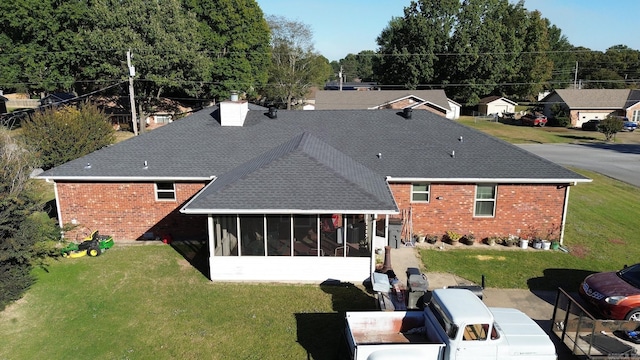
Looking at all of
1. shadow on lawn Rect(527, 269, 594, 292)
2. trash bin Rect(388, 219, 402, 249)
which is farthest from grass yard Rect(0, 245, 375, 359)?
shadow on lawn Rect(527, 269, 594, 292)

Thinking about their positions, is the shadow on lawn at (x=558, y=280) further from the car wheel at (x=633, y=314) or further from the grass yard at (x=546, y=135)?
the grass yard at (x=546, y=135)

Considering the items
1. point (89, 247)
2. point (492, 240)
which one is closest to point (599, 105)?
point (492, 240)

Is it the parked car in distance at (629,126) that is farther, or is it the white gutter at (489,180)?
the parked car in distance at (629,126)

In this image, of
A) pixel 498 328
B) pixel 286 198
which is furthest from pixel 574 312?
pixel 286 198

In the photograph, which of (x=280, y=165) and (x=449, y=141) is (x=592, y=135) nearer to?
(x=449, y=141)

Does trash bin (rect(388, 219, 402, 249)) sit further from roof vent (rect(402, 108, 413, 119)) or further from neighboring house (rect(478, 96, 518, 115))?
neighboring house (rect(478, 96, 518, 115))

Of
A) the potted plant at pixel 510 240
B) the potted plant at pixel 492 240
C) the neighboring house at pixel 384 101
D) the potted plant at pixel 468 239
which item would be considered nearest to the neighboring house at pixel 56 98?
the neighboring house at pixel 384 101

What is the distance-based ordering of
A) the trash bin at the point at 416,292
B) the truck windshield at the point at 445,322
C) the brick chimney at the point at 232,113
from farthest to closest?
the brick chimney at the point at 232,113, the trash bin at the point at 416,292, the truck windshield at the point at 445,322
